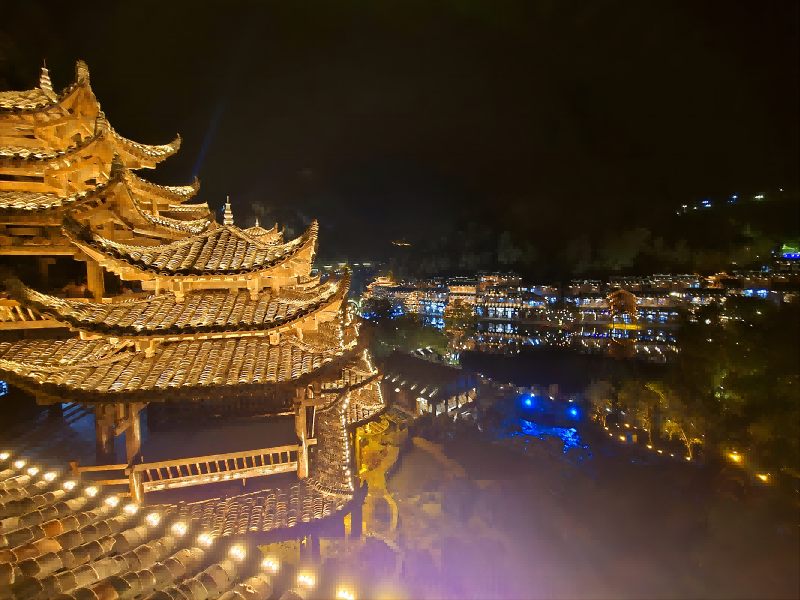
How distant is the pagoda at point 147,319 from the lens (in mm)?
4590

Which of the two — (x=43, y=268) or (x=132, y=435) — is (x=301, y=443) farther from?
(x=43, y=268)

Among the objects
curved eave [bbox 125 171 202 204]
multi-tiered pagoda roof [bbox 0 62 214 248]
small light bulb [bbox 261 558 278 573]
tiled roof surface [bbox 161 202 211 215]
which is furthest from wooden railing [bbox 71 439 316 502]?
tiled roof surface [bbox 161 202 211 215]

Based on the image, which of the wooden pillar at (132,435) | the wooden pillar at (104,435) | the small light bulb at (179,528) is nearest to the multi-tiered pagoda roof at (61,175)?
the wooden pillar at (132,435)

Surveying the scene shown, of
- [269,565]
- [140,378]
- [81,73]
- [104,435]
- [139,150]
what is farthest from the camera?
Result: [139,150]

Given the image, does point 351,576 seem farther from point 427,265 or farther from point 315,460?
point 427,265

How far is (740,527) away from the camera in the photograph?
11.4 meters

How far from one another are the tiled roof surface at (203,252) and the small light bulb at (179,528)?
327 cm

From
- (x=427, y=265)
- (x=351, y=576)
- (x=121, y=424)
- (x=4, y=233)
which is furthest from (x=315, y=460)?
(x=427, y=265)

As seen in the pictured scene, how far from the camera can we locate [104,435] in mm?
5367

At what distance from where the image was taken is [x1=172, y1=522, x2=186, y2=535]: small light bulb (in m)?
3.81

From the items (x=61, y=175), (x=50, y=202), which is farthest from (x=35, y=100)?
(x=50, y=202)

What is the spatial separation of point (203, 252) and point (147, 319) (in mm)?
1375

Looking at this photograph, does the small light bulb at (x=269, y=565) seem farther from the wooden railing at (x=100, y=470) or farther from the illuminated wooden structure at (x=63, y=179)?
the illuminated wooden structure at (x=63, y=179)

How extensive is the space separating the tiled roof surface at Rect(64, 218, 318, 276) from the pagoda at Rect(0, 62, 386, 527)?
0.08ft
